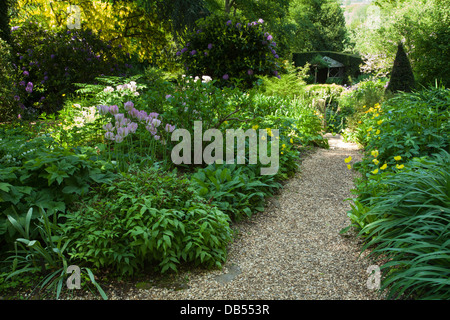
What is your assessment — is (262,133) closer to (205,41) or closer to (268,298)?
(268,298)

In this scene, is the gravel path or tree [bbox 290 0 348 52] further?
tree [bbox 290 0 348 52]

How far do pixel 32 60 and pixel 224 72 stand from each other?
15.2 ft

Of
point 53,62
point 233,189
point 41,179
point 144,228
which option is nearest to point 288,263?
point 233,189

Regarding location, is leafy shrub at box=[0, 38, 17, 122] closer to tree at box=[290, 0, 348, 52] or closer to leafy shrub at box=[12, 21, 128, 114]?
leafy shrub at box=[12, 21, 128, 114]

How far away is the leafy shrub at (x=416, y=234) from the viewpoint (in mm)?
1896

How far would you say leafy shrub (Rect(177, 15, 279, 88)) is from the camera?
24.4ft

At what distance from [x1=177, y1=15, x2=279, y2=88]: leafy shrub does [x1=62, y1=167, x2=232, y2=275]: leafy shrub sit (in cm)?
512

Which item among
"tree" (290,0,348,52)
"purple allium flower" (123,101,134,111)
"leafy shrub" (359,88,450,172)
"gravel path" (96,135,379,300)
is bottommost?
"gravel path" (96,135,379,300)

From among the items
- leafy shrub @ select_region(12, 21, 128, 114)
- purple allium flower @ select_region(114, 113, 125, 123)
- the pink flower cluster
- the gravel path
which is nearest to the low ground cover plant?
the gravel path

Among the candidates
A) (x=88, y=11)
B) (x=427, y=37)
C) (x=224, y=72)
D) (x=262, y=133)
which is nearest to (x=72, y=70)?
(x=88, y=11)

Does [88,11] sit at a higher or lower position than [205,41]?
higher

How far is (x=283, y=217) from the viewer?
352 cm
